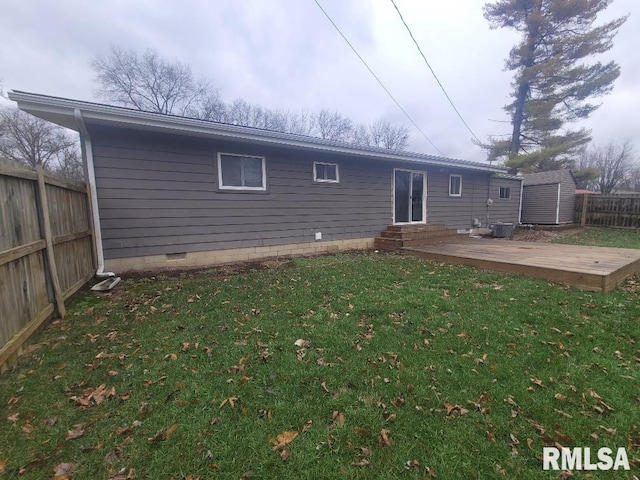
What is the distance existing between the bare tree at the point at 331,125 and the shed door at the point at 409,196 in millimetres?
17076

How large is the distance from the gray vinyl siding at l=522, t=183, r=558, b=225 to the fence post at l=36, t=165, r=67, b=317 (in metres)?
19.1

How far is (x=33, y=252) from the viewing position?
2.99m

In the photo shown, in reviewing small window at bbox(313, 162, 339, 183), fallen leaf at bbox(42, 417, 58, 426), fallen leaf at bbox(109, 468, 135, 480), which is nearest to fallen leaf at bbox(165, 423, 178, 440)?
fallen leaf at bbox(109, 468, 135, 480)

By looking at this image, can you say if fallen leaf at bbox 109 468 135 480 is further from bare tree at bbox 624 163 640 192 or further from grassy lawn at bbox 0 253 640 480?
bare tree at bbox 624 163 640 192

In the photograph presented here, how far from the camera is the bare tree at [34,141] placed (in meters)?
17.5

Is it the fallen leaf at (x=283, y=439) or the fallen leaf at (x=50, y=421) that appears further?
the fallen leaf at (x=50, y=421)

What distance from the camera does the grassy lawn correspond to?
63.1 inches

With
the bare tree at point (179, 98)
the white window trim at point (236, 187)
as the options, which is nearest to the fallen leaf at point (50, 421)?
the white window trim at point (236, 187)

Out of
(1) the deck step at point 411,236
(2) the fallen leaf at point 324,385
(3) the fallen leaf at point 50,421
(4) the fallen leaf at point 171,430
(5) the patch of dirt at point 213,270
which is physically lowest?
(2) the fallen leaf at point 324,385

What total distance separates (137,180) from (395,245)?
643 centimetres

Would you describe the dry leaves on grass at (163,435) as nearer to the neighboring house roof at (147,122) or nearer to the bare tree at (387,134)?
the neighboring house roof at (147,122)

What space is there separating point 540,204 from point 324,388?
17907 mm

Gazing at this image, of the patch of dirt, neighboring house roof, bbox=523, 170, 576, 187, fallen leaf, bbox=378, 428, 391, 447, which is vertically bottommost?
fallen leaf, bbox=378, 428, 391, 447

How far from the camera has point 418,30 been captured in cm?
725
